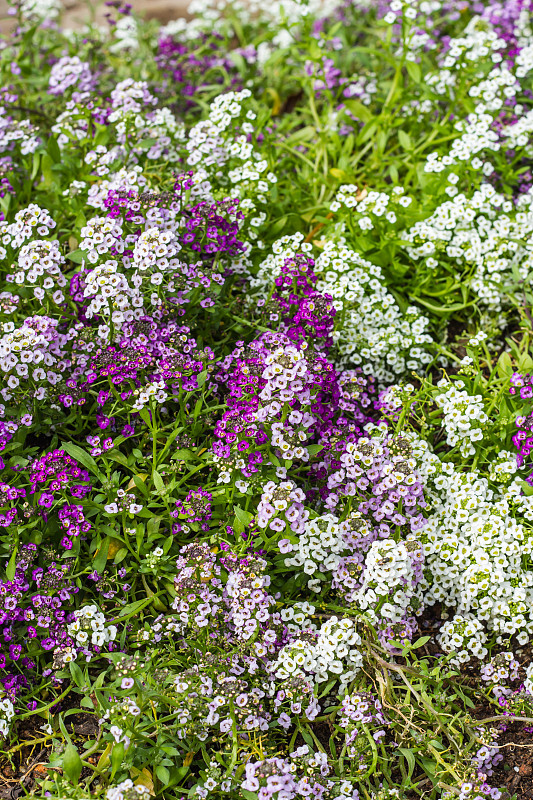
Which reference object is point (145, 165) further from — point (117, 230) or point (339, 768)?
point (339, 768)

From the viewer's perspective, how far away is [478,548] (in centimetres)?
342

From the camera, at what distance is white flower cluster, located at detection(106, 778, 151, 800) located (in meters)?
2.52

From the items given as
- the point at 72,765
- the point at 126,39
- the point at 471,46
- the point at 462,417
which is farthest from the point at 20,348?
the point at 126,39

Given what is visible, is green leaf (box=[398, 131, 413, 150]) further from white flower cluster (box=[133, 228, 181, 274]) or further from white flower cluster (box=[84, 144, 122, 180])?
white flower cluster (box=[133, 228, 181, 274])

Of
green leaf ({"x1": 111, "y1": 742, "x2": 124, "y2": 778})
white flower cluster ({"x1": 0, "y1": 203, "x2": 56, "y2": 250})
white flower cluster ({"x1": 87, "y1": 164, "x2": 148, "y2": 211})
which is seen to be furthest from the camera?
white flower cluster ({"x1": 87, "y1": 164, "x2": 148, "y2": 211})

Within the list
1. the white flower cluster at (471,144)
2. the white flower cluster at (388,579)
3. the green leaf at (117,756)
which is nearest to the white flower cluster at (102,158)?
the white flower cluster at (471,144)

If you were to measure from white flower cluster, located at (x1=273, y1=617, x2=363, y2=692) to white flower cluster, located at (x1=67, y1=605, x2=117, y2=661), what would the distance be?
72cm

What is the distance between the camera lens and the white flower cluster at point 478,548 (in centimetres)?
335

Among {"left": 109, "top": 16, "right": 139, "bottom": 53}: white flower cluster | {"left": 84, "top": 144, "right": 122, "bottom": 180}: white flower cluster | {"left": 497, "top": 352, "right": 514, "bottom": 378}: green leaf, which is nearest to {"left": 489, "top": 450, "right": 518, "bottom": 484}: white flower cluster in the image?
{"left": 497, "top": 352, "right": 514, "bottom": 378}: green leaf

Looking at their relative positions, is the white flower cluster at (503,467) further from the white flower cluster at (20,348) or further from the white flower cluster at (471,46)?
the white flower cluster at (471,46)

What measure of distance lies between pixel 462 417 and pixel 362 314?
0.97 m

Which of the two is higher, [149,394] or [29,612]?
[149,394]

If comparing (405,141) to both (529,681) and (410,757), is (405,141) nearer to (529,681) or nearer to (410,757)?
(529,681)

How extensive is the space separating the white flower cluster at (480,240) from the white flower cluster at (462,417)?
923mm
